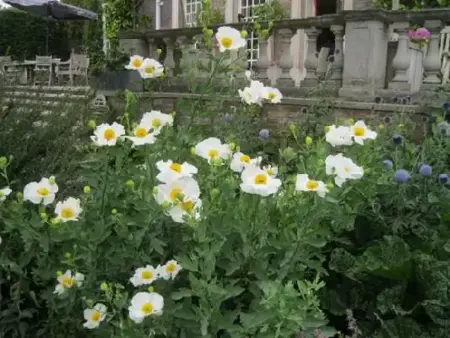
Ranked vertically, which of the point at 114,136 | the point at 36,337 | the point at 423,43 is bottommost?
the point at 36,337

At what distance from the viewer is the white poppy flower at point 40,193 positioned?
186cm

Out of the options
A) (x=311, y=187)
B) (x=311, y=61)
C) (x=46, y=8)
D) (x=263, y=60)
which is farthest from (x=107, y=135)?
(x=46, y=8)

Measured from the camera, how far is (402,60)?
4973mm

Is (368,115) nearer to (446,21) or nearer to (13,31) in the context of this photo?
(446,21)

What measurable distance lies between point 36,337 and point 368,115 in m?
3.55

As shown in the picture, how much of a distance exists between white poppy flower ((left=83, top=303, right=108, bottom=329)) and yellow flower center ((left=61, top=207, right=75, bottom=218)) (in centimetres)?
33

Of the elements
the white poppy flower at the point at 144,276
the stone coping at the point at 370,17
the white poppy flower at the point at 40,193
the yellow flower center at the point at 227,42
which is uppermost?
the stone coping at the point at 370,17

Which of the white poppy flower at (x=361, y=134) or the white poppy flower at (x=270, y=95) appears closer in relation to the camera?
the white poppy flower at (x=361, y=134)

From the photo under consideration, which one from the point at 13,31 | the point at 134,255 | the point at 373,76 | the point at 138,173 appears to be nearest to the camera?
the point at 134,255

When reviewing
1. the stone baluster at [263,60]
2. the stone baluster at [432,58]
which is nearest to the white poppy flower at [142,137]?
the stone baluster at [432,58]

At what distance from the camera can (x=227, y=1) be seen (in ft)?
38.5

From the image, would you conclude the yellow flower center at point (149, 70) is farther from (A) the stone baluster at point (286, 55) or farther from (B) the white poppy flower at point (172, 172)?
(A) the stone baluster at point (286, 55)

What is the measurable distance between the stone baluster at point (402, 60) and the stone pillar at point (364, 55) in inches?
5.8

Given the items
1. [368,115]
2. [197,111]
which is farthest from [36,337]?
[368,115]
